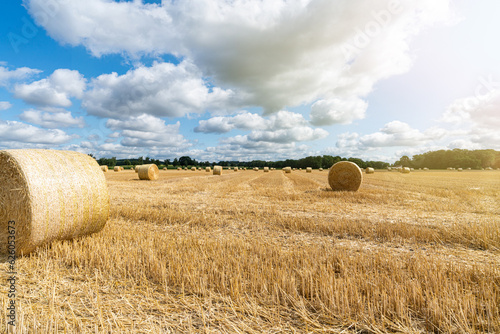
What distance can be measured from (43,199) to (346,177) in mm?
14515

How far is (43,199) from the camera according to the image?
4664mm

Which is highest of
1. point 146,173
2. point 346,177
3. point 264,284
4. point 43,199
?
point 43,199

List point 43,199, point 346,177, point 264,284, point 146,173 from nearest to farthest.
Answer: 1. point 264,284
2. point 43,199
3. point 346,177
4. point 146,173

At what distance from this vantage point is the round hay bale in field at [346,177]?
1507 cm

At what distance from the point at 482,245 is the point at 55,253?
8845 millimetres

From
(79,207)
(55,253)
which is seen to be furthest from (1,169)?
(55,253)

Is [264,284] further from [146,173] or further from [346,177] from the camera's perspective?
[146,173]

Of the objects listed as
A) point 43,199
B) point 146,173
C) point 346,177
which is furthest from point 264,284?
point 146,173

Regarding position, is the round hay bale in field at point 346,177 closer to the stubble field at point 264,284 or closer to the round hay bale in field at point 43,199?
the stubble field at point 264,284

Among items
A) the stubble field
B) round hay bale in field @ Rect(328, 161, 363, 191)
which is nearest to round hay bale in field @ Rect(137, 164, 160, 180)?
round hay bale in field @ Rect(328, 161, 363, 191)

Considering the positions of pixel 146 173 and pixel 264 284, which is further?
pixel 146 173

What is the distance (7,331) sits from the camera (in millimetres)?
2432

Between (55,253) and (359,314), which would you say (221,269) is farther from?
(55,253)

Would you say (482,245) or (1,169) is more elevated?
(1,169)
